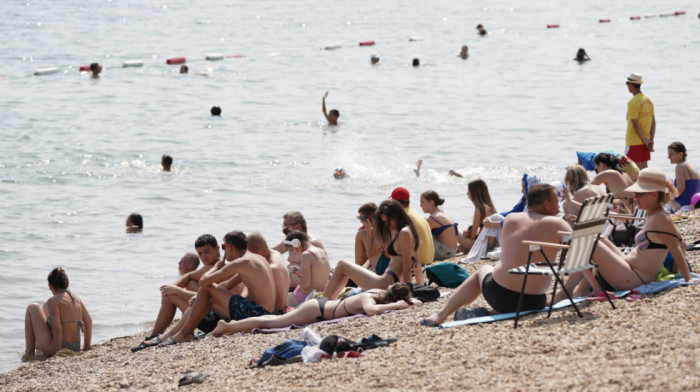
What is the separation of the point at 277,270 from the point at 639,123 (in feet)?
18.9

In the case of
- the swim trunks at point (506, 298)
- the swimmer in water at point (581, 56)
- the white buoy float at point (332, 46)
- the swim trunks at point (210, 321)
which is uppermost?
the white buoy float at point (332, 46)

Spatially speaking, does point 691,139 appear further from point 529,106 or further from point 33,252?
point 33,252

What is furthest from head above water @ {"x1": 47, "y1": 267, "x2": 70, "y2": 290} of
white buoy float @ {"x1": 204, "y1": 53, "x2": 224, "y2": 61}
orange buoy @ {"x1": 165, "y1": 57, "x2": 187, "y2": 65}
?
white buoy float @ {"x1": 204, "y1": 53, "x2": 224, "y2": 61}

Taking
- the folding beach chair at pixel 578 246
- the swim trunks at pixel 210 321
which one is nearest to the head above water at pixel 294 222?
the swim trunks at pixel 210 321

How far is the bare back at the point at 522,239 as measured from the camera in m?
6.27

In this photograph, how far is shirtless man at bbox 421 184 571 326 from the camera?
20.6 ft

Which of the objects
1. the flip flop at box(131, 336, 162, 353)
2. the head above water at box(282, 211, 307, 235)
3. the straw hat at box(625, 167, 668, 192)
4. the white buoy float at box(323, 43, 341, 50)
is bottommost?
the flip flop at box(131, 336, 162, 353)

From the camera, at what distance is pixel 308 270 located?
877 cm

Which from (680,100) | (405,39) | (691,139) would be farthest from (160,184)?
(405,39)

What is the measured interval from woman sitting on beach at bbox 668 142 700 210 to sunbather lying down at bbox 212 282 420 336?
4576 millimetres

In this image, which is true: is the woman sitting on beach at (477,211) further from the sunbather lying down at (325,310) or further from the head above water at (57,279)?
the head above water at (57,279)

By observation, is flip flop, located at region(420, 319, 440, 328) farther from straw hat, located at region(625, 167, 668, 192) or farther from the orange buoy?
the orange buoy

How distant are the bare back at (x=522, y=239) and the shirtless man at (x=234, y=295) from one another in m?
2.27

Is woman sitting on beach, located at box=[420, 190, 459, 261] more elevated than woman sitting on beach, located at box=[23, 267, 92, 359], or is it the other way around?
woman sitting on beach, located at box=[420, 190, 459, 261]
